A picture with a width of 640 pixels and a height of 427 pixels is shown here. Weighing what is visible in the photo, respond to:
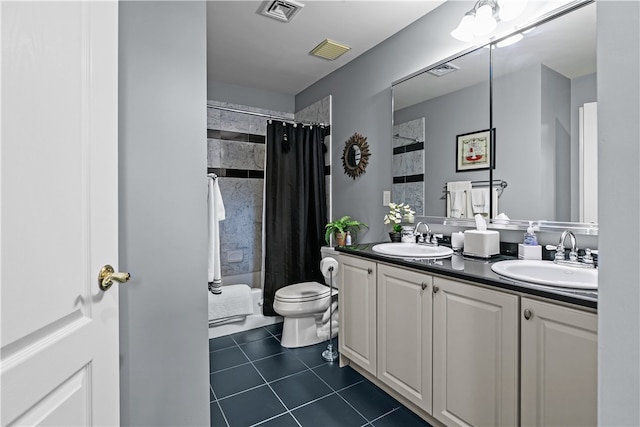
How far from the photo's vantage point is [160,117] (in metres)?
1.16

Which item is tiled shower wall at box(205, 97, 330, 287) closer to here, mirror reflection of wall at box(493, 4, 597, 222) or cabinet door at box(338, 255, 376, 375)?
cabinet door at box(338, 255, 376, 375)

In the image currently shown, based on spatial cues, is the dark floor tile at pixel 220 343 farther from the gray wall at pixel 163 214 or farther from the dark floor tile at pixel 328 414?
the gray wall at pixel 163 214

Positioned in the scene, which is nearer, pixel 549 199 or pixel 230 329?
pixel 549 199

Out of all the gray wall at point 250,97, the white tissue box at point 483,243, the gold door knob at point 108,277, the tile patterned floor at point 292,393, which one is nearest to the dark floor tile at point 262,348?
the tile patterned floor at point 292,393

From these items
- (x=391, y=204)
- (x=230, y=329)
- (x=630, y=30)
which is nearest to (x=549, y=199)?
(x=391, y=204)

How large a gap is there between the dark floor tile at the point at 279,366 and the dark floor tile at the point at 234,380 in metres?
0.06

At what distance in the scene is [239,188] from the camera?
10.9 feet

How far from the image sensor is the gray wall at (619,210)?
0.43 m

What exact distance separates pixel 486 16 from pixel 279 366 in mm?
2489

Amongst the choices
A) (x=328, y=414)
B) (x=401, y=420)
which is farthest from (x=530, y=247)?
(x=328, y=414)

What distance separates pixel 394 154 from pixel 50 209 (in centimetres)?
215

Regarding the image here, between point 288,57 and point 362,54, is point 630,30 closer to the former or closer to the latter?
point 362,54

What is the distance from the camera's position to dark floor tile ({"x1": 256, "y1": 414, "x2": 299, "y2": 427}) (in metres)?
1.58

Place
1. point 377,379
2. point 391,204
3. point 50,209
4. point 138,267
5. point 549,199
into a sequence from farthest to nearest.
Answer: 1. point 391,204
2. point 377,379
3. point 549,199
4. point 138,267
5. point 50,209
